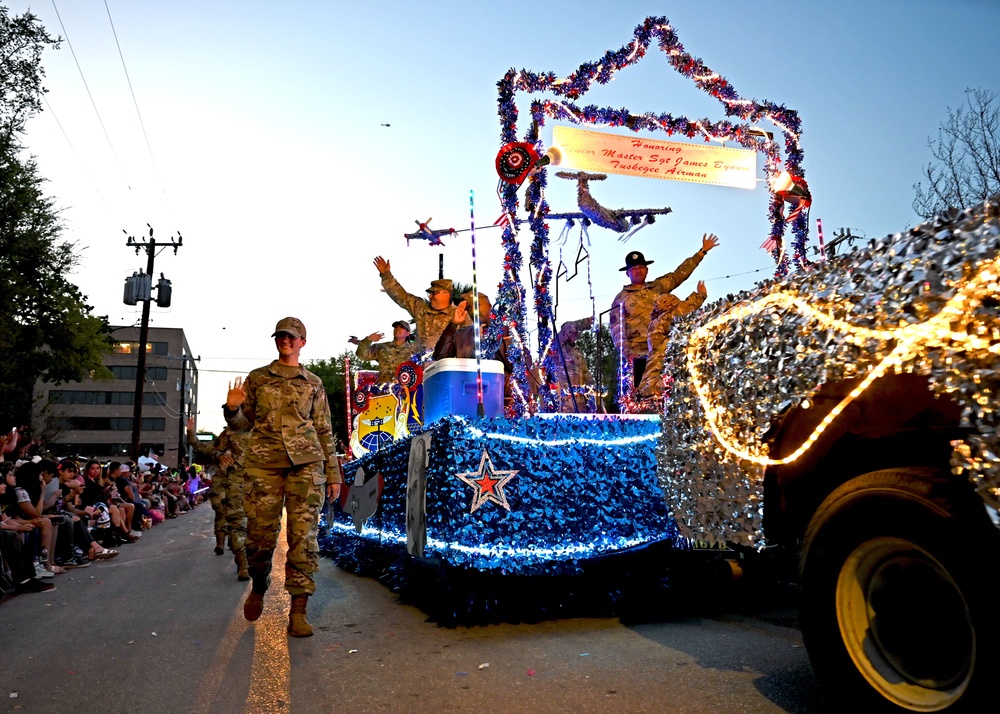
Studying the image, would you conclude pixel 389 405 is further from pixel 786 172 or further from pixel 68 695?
pixel 68 695

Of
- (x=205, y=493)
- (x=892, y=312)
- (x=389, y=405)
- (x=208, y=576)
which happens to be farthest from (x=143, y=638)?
(x=205, y=493)

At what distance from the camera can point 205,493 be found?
3728 cm

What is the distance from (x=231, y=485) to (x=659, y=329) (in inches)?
204

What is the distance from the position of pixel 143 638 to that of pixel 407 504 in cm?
198

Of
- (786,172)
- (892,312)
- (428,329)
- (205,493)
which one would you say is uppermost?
(786,172)

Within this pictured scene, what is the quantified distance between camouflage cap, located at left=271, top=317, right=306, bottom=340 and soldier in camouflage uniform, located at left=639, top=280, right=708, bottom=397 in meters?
4.19

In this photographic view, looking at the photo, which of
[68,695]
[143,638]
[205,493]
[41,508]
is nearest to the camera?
[68,695]

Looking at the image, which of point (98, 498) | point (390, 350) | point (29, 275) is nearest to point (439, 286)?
point (390, 350)

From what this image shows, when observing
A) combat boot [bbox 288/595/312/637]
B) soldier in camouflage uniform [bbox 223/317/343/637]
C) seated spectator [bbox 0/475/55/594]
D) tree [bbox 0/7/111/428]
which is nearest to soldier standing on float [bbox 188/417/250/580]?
seated spectator [bbox 0/475/55/594]

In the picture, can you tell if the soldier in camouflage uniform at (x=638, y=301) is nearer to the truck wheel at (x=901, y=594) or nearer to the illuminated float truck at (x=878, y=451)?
the illuminated float truck at (x=878, y=451)

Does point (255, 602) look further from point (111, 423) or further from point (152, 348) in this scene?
point (152, 348)

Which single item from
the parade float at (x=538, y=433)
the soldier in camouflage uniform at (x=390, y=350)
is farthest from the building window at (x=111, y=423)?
the parade float at (x=538, y=433)

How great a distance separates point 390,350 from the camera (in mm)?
11812

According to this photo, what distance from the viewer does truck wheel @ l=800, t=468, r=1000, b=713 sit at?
7.33 ft
